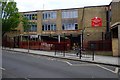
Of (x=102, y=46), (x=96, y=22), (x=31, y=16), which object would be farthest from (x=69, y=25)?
(x=102, y=46)

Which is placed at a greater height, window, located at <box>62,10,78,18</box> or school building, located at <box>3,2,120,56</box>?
window, located at <box>62,10,78,18</box>

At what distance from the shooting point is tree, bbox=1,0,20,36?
76062 mm

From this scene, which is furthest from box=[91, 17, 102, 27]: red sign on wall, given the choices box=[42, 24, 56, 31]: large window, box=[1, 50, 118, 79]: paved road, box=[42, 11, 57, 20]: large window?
box=[1, 50, 118, 79]: paved road

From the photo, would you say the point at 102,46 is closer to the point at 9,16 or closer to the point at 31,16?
the point at 31,16

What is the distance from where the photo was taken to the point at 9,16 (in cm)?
7831

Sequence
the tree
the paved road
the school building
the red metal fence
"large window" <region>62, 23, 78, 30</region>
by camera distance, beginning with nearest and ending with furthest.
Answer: the paved road < the red metal fence < the school building < "large window" <region>62, 23, 78, 30</region> < the tree

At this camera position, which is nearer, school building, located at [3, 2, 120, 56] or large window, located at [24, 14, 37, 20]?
school building, located at [3, 2, 120, 56]

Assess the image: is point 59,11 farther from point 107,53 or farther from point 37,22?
point 107,53

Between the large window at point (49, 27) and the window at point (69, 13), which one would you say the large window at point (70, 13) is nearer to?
the window at point (69, 13)

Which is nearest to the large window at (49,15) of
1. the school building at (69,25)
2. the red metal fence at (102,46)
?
the school building at (69,25)

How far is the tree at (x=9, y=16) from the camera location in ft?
250

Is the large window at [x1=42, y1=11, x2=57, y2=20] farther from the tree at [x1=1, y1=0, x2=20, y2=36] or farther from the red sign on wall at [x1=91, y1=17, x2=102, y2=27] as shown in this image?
the red sign on wall at [x1=91, y1=17, x2=102, y2=27]

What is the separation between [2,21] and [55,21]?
43.0ft

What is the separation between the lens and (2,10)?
254ft
